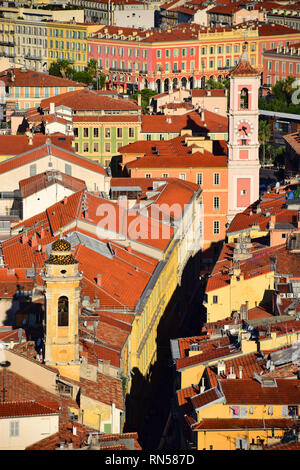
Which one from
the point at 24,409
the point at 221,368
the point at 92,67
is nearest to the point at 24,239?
the point at 221,368

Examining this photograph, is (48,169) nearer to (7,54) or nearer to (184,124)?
(184,124)

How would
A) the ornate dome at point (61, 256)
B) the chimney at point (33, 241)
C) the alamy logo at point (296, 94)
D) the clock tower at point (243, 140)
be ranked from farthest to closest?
the alamy logo at point (296, 94)
the clock tower at point (243, 140)
the chimney at point (33, 241)
the ornate dome at point (61, 256)

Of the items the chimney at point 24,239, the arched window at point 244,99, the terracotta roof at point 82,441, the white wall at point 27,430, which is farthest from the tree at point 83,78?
the white wall at point 27,430

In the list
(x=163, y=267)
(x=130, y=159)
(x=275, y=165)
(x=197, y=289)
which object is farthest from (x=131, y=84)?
(x=163, y=267)

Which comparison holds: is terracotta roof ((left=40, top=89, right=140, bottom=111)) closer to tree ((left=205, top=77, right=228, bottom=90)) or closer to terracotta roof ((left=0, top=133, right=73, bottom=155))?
terracotta roof ((left=0, top=133, right=73, bottom=155))

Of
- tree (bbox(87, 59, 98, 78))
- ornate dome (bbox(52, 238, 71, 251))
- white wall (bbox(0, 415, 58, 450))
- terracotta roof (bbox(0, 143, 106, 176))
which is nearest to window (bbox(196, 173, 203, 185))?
terracotta roof (bbox(0, 143, 106, 176))

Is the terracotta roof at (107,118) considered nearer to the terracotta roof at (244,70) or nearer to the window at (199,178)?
the terracotta roof at (244,70)
